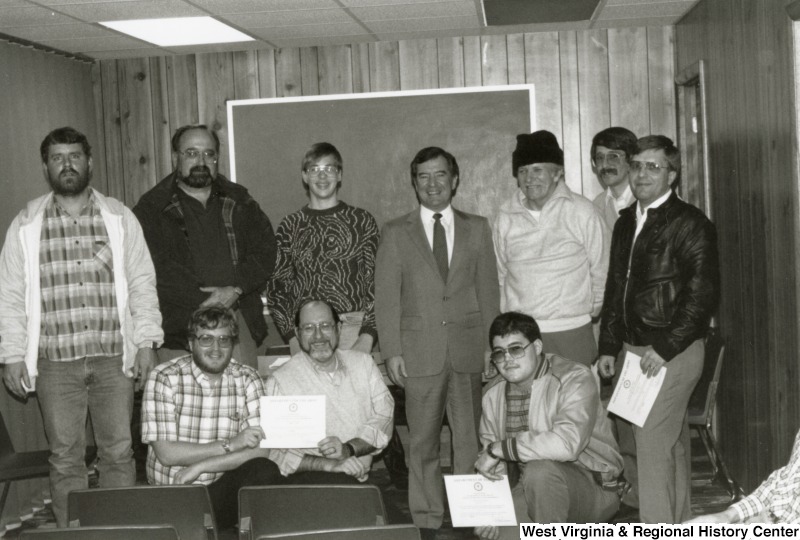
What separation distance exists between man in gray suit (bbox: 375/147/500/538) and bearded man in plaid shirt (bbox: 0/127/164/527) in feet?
3.61

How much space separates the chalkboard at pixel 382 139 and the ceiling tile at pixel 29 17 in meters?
1.56

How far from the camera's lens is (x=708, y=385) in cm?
464

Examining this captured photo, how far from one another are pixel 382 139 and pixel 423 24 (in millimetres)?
915

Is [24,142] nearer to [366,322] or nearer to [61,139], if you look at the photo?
[61,139]

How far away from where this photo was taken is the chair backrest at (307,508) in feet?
8.02

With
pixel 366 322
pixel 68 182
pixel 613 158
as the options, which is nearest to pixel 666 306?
pixel 366 322

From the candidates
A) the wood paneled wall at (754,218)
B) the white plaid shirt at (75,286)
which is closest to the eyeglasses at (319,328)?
the white plaid shirt at (75,286)

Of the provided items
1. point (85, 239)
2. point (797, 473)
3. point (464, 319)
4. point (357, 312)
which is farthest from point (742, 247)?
point (85, 239)

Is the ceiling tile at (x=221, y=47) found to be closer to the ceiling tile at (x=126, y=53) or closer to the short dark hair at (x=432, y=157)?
the ceiling tile at (x=126, y=53)

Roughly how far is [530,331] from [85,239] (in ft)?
6.45

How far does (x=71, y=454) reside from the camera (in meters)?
4.03

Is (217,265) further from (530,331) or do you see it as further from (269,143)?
(269,143)

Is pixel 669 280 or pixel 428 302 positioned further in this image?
pixel 428 302

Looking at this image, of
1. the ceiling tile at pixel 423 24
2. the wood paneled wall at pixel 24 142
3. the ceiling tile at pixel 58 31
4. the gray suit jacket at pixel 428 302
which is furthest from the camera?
the ceiling tile at pixel 423 24
